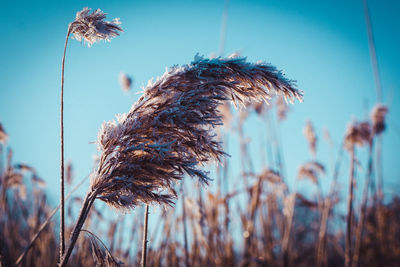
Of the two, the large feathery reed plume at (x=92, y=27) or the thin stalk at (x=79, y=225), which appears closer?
the thin stalk at (x=79, y=225)

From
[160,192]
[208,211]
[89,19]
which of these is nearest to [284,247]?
[208,211]

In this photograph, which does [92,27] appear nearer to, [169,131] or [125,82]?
[169,131]

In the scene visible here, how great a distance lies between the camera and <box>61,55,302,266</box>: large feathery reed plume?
3.63 feet

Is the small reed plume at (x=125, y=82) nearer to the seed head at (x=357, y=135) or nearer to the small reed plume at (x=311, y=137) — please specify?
the seed head at (x=357, y=135)

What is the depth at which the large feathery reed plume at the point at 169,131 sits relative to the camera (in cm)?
111

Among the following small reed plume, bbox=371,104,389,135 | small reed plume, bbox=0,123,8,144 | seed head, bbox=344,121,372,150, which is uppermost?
small reed plume, bbox=371,104,389,135

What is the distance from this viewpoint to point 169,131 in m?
1.18

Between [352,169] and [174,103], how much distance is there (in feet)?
8.21

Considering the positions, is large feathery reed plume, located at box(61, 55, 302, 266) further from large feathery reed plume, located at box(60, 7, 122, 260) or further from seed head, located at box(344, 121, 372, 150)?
seed head, located at box(344, 121, 372, 150)

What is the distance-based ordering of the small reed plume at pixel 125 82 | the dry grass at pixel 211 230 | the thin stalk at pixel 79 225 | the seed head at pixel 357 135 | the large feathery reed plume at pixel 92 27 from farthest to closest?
1. the small reed plume at pixel 125 82
2. the seed head at pixel 357 135
3. the dry grass at pixel 211 230
4. the large feathery reed plume at pixel 92 27
5. the thin stalk at pixel 79 225

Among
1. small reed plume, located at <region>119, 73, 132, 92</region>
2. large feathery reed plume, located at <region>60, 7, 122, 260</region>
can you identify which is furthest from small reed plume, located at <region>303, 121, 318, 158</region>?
large feathery reed plume, located at <region>60, 7, 122, 260</region>

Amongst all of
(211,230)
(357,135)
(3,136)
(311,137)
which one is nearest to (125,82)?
(3,136)

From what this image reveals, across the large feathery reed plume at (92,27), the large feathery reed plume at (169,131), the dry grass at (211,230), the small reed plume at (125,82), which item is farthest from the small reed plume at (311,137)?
the large feathery reed plume at (92,27)

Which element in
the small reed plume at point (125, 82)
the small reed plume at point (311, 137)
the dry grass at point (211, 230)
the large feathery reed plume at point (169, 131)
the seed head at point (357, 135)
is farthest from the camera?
the small reed plume at point (311, 137)
